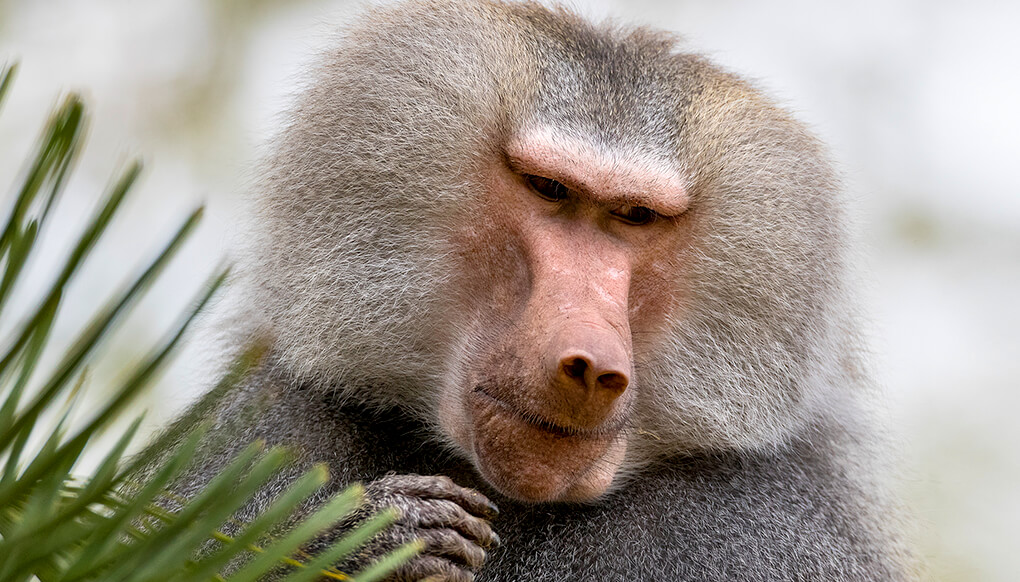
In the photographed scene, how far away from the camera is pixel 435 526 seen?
8.38ft

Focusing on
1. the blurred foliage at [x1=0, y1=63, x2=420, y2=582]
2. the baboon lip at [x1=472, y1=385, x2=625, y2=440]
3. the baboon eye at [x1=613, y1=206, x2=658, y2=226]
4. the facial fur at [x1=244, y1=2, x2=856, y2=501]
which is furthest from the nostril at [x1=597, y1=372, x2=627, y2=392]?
the blurred foliage at [x1=0, y1=63, x2=420, y2=582]

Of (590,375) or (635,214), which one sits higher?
(635,214)

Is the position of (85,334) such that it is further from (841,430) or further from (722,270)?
(841,430)

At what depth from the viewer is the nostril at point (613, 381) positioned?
101 inches

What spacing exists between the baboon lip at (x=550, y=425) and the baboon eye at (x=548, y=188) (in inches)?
25.1

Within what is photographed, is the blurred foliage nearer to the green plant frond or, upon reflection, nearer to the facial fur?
the green plant frond

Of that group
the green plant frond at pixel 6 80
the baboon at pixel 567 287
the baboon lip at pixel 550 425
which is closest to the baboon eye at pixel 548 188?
the baboon at pixel 567 287

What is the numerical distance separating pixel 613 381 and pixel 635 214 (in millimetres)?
734

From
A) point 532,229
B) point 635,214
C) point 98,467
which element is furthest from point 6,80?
point 635,214

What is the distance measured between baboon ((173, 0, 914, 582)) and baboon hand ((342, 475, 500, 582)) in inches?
8.1

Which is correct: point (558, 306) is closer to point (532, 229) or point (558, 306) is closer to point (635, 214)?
point (532, 229)

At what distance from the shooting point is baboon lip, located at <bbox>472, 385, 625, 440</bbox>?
2672mm

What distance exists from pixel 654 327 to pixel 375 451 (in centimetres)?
92

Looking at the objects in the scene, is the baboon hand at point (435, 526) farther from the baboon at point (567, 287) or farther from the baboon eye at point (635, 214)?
the baboon eye at point (635, 214)
